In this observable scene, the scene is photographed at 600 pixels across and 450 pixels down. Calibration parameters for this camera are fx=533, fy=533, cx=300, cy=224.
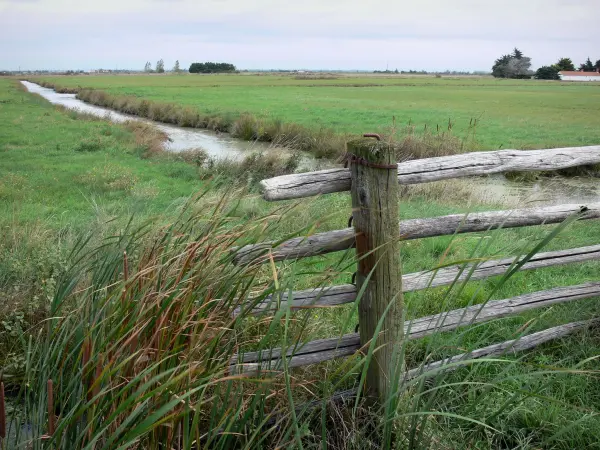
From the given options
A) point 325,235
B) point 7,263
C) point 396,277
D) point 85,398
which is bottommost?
point 7,263

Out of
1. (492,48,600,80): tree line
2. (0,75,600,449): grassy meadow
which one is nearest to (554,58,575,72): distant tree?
(492,48,600,80): tree line

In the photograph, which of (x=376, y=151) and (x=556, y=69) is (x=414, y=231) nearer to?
(x=376, y=151)

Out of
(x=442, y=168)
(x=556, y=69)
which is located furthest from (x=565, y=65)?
(x=442, y=168)

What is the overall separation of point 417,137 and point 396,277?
13003mm

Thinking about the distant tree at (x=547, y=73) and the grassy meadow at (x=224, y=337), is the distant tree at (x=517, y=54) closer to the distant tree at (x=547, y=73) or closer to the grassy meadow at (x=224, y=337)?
the distant tree at (x=547, y=73)

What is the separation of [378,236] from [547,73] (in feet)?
282

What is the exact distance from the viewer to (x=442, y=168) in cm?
298

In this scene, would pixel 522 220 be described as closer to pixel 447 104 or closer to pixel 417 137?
pixel 417 137

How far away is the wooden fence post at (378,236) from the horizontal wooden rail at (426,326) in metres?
0.17

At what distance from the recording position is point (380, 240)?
255 cm

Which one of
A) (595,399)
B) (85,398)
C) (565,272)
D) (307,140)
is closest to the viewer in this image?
Result: (85,398)

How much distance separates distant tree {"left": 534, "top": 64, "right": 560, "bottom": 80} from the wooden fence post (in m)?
84.7

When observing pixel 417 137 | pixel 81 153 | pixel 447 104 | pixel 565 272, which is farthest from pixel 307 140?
pixel 447 104

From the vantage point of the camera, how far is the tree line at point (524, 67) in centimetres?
7719
